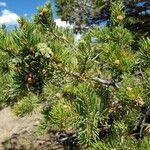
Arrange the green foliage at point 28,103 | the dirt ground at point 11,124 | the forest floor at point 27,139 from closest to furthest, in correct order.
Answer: the green foliage at point 28,103 → the forest floor at point 27,139 → the dirt ground at point 11,124

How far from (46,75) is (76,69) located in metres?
0.25

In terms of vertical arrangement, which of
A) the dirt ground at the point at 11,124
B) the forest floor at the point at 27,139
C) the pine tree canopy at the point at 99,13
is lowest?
the forest floor at the point at 27,139

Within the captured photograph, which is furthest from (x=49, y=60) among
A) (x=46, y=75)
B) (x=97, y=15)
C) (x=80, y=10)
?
(x=80, y=10)

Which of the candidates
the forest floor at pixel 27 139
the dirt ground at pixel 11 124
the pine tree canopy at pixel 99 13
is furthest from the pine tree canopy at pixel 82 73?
the pine tree canopy at pixel 99 13

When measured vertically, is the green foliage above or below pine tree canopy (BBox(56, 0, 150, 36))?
below

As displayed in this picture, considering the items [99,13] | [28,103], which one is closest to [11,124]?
[28,103]

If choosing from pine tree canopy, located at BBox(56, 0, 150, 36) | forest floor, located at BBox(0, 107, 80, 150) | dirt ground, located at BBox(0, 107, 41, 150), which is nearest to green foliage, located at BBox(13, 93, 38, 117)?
forest floor, located at BBox(0, 107, 80, 150)

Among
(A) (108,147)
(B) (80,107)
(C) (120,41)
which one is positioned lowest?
(A) (108,147)

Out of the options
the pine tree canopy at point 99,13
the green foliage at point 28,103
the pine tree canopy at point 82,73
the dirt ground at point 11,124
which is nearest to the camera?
the pine tree canopy at point 82,73

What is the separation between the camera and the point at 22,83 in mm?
2982

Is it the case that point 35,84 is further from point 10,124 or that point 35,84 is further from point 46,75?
point 10,124

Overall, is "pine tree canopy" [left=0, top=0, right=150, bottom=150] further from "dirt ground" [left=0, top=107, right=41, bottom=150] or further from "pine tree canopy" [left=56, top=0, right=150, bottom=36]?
"pine tree canopy" [left=56, top=0, right=150, bottom=36]

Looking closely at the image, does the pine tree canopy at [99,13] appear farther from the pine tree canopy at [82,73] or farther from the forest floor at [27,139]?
the pine tree canopy at [82,73]

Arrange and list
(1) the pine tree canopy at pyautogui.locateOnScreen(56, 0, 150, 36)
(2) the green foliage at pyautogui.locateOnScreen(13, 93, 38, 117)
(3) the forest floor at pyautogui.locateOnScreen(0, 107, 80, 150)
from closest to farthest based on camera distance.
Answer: (2) the green foliage at pyautogui.locateOnScreen(13, 93, 38, 117) < (3) the forest floor at pyautogui.locateOnScreen(0, 107, 80, 150) < (1) the pine tree canopy at pyautogui.locateOnScreen(56, 0, 150, 36)
